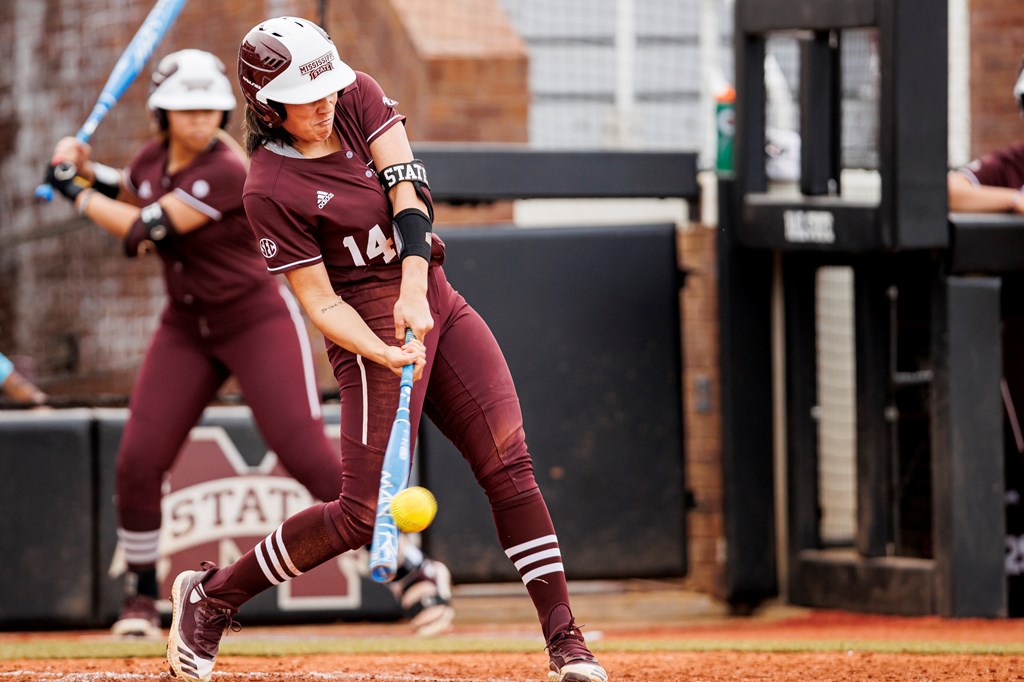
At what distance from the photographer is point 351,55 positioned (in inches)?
329

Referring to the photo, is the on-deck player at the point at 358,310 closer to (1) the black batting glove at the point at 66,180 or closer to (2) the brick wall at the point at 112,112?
(1) the black batting glove at the point at 66,180

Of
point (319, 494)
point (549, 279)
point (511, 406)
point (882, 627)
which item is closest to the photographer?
point (511, 406)

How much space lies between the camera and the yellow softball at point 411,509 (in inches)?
142

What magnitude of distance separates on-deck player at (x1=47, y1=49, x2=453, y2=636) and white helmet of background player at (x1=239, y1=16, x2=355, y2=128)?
5.67 ft

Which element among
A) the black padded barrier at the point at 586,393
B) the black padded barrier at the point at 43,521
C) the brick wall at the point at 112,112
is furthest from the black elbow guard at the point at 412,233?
the brick wall at the point at 112,112

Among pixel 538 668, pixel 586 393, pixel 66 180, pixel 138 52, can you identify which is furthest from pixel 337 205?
pixel 586 393

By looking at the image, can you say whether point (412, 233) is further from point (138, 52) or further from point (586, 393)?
point (586, 393)

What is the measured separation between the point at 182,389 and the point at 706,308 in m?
2.88

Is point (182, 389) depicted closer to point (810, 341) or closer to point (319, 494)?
point (319, 494)

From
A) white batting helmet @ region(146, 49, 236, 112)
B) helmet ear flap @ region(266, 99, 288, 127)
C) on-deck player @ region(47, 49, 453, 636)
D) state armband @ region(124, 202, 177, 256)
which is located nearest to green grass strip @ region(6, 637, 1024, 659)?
on-deck player @ region(47, 49, 453, 636)

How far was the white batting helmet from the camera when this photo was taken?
5.55m

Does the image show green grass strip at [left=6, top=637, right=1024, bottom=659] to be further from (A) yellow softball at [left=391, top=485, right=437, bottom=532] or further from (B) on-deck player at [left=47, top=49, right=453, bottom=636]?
(A) yellow softball at [left=391, top=485, right=437, bottom=532]

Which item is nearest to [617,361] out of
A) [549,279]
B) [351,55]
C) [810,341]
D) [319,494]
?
[549,279]

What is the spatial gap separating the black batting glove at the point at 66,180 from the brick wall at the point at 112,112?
258 cm
